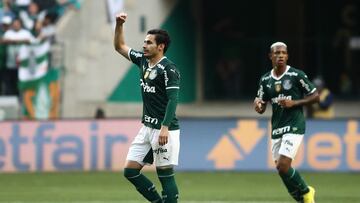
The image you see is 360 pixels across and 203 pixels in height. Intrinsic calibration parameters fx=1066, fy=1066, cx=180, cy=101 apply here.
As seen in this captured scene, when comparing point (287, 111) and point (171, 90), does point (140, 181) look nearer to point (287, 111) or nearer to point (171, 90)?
point (171, 90)

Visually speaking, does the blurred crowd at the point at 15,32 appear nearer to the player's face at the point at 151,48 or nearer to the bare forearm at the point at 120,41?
the bare forearm at the point at 120,41

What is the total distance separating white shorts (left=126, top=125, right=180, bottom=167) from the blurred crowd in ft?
42.4

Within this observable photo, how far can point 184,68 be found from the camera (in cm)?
2922

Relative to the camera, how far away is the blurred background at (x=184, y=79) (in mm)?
21500

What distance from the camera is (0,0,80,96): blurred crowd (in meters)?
25.2

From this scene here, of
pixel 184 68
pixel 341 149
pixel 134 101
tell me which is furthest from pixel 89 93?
pixel 341 149

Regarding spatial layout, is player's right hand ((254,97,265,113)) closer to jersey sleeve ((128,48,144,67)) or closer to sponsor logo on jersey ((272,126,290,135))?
sponsor logo on jersey ((272,126,290,135))

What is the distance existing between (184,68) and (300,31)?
3773 mm

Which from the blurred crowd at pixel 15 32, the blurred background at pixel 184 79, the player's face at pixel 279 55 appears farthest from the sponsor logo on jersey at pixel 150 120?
the blurred crowd at pixel 15 32

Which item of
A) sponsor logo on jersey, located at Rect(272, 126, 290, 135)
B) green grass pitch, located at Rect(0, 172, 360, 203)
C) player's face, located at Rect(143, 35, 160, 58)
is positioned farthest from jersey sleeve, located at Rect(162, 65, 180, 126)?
green grass pitch, located at Rect(0, 172, 360, 203)

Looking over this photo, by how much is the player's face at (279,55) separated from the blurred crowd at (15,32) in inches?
488

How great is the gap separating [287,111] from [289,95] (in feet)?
0.69

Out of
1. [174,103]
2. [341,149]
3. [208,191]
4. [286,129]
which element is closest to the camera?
[174,103]

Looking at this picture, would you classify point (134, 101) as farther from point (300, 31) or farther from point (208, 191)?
point (208, 191)
